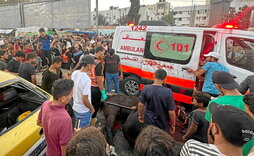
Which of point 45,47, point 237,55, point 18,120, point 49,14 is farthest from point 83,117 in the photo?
point 49,14

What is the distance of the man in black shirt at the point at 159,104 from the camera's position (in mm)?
2348

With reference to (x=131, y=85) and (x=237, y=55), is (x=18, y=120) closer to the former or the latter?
(x=131, y=85)

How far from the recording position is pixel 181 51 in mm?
4094

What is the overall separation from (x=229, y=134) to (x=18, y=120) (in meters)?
2.61

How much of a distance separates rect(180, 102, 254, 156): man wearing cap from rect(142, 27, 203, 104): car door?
3001mm

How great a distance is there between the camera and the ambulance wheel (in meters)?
5.13

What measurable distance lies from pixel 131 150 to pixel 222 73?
1971 mm

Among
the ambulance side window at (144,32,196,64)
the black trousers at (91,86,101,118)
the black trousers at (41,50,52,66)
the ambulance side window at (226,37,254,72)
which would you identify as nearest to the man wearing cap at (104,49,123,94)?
the ambulance side window at (144,32,196,64)

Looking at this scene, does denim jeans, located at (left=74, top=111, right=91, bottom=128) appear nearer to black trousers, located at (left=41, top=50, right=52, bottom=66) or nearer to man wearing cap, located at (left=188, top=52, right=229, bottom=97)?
man wearing cap, located at (left=188, top=52, right=229, bottom=97)

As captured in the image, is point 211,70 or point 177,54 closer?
point 211,70

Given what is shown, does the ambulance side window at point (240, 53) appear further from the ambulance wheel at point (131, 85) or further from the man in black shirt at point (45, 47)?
the man in black shirt at point (45, 47)

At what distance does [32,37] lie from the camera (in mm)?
16938

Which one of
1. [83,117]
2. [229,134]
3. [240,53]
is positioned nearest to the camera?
[229,134]

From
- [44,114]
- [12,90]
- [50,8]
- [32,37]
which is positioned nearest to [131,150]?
[44,114]
